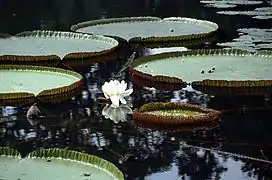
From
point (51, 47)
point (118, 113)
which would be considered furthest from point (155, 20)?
point (118, 113)

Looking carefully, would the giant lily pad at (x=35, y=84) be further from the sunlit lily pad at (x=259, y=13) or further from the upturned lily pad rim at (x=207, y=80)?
the sunlit lily pad at (x=259, y=13)

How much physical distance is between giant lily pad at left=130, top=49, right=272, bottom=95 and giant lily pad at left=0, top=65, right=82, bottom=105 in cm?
44

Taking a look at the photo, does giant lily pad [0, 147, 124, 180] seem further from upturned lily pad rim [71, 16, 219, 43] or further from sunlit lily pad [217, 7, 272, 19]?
sunlit lily pad [217, 7, 272, 19]

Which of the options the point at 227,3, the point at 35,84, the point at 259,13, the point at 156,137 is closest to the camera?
the point at 156,137

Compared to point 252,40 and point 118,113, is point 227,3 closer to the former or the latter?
point 252,40

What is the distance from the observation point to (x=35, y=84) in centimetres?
346

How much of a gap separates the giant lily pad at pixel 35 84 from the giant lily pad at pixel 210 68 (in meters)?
0.44

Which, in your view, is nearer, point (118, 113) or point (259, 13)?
point (118, 113)

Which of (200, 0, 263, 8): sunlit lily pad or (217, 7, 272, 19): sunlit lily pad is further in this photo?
(200, 0, 263, 8): sunlit lily pad

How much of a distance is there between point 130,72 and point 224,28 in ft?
6.21

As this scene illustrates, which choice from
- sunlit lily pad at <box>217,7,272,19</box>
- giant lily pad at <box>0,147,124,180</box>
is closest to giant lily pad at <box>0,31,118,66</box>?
sunlit lily pad at <box>217,7,272,19</box>

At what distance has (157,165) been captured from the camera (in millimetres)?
2352

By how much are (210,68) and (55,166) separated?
1.73 metres

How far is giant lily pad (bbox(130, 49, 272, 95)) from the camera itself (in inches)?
131
